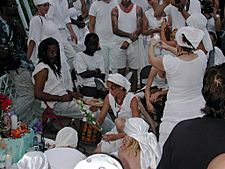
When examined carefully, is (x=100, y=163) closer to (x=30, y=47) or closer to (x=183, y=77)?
(x=183, y=77)

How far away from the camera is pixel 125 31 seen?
8.04m

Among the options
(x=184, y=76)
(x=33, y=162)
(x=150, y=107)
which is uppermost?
(x=184, y=76)

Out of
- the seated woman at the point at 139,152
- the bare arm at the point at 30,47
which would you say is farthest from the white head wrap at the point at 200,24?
the seated woman at the point at 139,152

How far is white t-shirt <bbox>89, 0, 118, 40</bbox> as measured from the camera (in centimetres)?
817

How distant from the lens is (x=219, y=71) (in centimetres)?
306

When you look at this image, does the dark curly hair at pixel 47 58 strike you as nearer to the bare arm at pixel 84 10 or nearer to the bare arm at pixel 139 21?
the bare arm at pixel 139 21

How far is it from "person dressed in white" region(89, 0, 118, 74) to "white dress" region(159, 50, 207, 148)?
10.6 ft

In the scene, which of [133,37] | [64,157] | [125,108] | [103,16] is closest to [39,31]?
[103,16]

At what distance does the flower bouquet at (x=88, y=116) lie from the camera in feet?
18.5

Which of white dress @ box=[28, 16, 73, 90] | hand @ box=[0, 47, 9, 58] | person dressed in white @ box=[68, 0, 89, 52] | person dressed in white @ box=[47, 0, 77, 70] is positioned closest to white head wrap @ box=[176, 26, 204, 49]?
hand @ box=[0, 47, 9, 58]

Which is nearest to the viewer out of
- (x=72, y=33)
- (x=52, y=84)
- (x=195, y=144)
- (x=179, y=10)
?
(x=195, y=144)

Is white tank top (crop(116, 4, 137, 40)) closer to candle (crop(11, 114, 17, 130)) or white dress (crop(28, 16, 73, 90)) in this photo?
white dress (crop(28, 16, 73, 90))

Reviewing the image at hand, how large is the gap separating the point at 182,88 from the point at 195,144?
80.3 inches

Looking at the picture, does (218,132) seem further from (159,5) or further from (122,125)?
(159,5)
